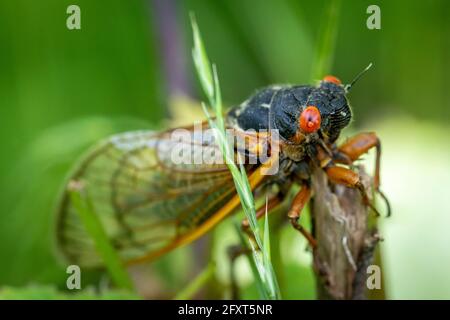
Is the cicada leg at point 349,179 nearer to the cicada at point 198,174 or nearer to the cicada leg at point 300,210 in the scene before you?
the cicada at point 198,174

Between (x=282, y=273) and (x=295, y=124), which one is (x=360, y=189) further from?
(x=282, y=273)

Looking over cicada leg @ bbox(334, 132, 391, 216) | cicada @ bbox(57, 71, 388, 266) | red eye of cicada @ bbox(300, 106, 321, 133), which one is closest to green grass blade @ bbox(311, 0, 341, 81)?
Answer: cicada @ bbox(57, 71, 388, 266)

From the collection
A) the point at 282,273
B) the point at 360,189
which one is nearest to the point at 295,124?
the point at 360,189

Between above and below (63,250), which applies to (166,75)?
above

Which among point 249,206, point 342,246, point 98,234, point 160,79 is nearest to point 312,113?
point 342,246

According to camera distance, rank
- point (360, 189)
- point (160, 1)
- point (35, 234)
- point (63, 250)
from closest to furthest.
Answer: point (360, 189) → point (63, 250) → point (35, 234) → point (160, 1)

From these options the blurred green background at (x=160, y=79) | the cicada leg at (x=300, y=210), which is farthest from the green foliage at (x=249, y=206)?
the blurred green background at (x=160, y=79)

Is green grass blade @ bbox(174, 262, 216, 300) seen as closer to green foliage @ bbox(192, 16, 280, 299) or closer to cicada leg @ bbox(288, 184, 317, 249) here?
cicada leg @ bbox(288, 184, 317, 249)

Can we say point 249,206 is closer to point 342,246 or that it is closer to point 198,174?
point 342,246
